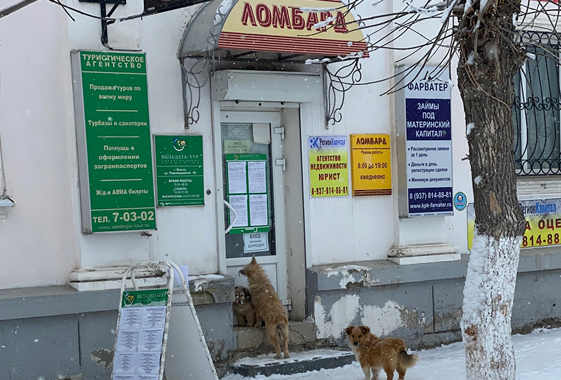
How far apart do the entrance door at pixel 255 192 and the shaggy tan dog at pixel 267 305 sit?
0.97 feet

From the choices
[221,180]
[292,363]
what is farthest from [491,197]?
[221,180]

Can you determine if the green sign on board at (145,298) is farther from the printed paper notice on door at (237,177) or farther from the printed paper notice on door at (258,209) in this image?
the printed paper notice on door at (258,209)

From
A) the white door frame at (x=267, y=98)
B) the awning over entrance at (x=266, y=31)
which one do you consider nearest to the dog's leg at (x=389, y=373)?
the white door frame at (x=267, y=98)

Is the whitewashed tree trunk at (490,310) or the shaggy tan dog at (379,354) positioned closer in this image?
the whitewashed tree trunk at (490,310)

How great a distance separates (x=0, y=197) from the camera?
638cm

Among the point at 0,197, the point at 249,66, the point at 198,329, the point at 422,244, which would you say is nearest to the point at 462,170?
the point at 422,244

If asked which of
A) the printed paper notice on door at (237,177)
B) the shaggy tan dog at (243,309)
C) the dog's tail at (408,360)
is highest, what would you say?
the printed paper notice on door at (237,177)

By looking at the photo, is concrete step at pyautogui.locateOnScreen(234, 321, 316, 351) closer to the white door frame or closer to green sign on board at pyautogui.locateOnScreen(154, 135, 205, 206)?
the white door frame

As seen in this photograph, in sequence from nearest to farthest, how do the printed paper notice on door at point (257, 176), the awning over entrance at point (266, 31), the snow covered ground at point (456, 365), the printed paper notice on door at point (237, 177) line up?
the awning over entrance at point (266, 31)
the snow covered ground at point (456, 365)
the printed paper notice on door at point (237, 177)
the printed paper notice on door at point (257, 176)

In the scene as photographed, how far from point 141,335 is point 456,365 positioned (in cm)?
319

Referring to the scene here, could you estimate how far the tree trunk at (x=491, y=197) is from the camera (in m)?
5.19

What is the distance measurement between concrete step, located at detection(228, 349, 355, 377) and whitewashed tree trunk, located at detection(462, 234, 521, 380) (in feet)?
6.87

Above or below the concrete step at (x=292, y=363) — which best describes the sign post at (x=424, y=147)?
above

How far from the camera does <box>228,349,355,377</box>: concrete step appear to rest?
6.89 metres
